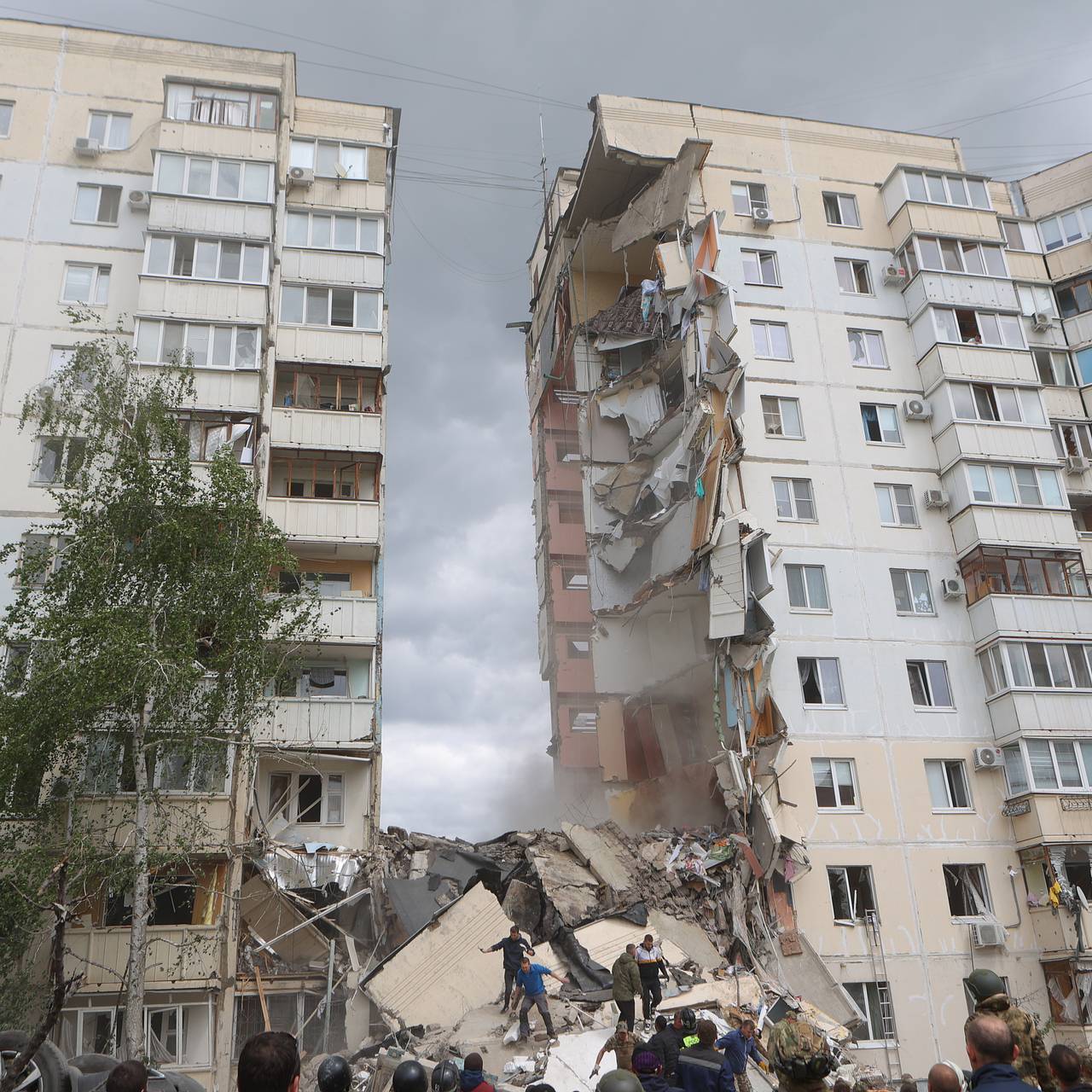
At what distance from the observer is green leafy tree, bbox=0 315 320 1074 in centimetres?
1909

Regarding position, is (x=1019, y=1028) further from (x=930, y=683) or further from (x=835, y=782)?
(x=930, y=683)

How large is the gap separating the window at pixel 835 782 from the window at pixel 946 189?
19.6m

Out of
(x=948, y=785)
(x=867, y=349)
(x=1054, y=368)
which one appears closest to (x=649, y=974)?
(x=948, y=785)

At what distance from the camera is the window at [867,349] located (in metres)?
33.9

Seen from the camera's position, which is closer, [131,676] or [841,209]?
[131,676]

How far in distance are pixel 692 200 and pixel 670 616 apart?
13918mm

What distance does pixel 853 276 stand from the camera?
35.2 meters

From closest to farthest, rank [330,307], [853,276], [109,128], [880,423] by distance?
[330,307], [109,128], [880,423], [853,276]

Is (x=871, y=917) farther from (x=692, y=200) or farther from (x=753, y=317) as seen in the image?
(x=692, y=200)

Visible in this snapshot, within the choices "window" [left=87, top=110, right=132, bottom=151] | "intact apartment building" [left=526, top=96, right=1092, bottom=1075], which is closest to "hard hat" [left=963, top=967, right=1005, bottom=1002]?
"intact apartment building" [left=526, top=96, right=1092, bottom=1075]

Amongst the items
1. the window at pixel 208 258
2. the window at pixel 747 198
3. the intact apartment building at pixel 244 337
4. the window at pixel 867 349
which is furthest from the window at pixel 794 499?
the window at pixel 208 258

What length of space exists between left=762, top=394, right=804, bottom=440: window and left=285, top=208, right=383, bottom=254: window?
1308 centimetres

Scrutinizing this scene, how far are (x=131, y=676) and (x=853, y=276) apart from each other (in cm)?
2655

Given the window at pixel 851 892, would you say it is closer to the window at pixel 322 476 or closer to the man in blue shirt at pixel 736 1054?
the man in blue shirt at pixel 736 1054
